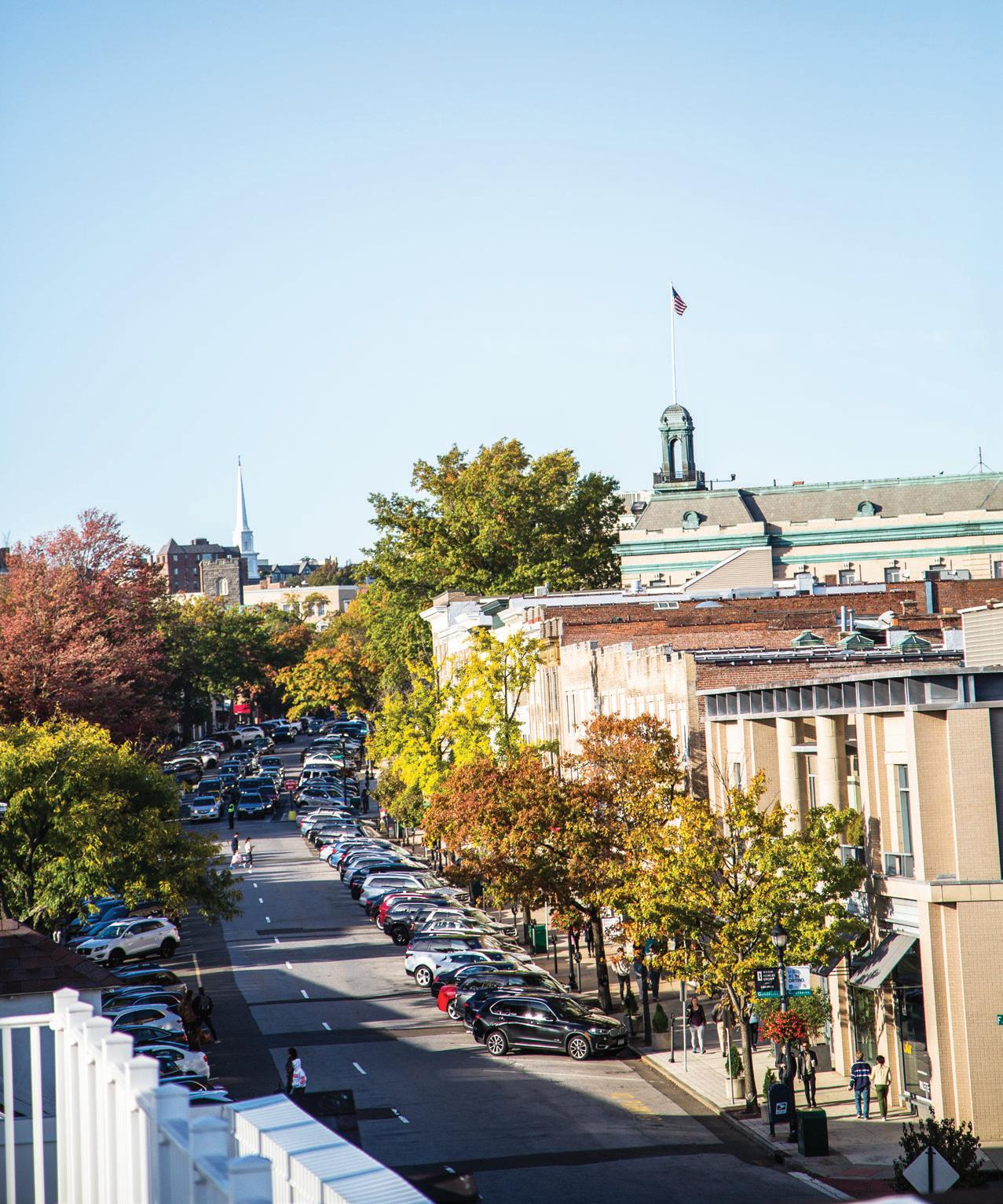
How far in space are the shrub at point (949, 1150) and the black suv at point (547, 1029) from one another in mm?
14749

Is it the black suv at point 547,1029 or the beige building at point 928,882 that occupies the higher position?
the beige building at point 928,882

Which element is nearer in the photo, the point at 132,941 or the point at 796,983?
the point at 796,983

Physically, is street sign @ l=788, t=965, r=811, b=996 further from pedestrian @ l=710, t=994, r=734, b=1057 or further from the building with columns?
the building with columns

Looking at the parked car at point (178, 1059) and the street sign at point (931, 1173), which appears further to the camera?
the parked car at point (178, 1059)

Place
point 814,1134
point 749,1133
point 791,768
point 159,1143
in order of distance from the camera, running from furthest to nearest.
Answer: point 791,768 → point 749,1133 → point 814,1134 → point 159,1143

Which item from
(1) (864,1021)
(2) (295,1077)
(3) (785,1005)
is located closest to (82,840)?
(2) (295,1077)

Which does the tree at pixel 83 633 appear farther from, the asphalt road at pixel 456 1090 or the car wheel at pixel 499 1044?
the car wheel at pixel 499 1044

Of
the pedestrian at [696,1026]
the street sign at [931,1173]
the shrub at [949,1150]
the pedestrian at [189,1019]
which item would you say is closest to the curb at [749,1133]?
the shrub at [949,1150]

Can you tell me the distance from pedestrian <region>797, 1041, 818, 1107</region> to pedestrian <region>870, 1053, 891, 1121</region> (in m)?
1.27

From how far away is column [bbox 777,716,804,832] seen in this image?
41688 millimetres

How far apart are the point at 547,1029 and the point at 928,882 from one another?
12.7m

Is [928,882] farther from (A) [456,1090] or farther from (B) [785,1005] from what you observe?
(A) [456,1090]

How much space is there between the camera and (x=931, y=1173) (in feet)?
75.2

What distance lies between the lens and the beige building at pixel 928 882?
31.8 meters
